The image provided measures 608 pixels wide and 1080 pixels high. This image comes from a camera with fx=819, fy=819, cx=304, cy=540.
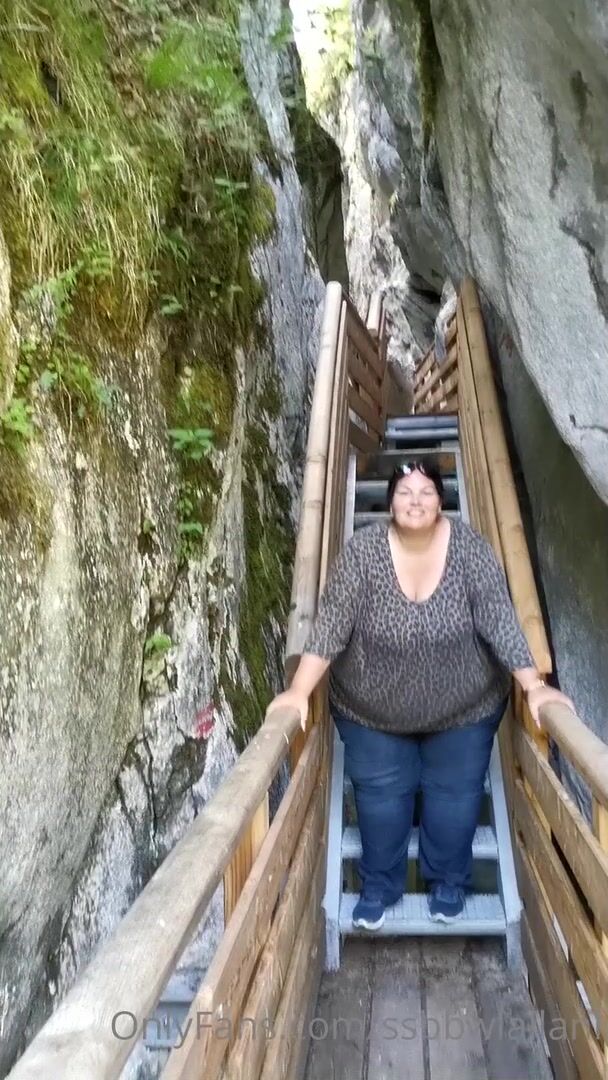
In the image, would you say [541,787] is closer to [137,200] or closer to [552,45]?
[552,45]

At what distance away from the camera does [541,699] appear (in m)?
2.58

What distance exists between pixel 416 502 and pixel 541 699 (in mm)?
745

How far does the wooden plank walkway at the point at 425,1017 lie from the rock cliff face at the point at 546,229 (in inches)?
60.0

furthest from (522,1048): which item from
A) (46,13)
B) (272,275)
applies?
(272,275)

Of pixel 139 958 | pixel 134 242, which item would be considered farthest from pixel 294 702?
pixel 134 242

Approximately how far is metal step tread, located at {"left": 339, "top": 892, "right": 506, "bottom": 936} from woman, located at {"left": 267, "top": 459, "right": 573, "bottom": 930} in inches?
13.2

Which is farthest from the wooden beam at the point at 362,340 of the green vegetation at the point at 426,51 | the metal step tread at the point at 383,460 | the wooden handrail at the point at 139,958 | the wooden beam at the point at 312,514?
the wooden handrail at the point at 139,958

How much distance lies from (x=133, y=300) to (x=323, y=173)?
9.01 m

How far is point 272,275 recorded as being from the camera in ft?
20.1

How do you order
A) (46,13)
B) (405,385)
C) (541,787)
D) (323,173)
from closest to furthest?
(541,787) < (46,13) < (323,173) < (405,385)

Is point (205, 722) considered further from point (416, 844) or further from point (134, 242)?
point (134, 242)

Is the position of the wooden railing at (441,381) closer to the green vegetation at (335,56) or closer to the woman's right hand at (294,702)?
the woman's right hand at (294,702)

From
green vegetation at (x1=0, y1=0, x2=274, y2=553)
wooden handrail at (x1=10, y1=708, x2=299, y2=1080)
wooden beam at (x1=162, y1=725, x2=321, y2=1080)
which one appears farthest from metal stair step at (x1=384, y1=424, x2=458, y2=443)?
wooden handrail at (x1=10, y1=708, x2=299, y2=1080)

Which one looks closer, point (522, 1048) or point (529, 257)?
point (522, 1048)
